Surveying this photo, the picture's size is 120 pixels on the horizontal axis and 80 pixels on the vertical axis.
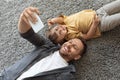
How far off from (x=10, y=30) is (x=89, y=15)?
48 cm

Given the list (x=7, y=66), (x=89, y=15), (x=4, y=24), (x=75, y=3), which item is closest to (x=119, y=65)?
(x=89, y=15)

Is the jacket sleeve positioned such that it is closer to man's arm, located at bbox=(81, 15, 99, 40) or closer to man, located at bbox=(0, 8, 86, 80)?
man, located at bbox=(0, 8, 86, 80)

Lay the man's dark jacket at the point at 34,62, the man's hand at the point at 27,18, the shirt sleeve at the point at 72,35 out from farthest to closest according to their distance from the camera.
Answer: the shirt sleeve at the point at 72,35, the man's dark jacket at the point at 34,62, the man's hand at the point at 27,18

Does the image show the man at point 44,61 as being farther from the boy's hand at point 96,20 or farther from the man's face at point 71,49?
the boy's hand at point 96,20

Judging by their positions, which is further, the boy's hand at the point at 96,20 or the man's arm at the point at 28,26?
the boy's hand at the point at 96,20

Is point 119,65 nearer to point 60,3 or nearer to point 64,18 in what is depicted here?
point 64,18

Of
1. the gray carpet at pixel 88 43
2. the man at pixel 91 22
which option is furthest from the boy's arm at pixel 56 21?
the gray carpet at pixel 88 43

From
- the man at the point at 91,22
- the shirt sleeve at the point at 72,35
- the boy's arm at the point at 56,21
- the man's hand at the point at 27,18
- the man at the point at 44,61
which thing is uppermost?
the man's hand at the point at 27,18

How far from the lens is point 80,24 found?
1428 millimetres

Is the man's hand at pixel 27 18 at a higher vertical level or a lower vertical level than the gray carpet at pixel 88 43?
higher

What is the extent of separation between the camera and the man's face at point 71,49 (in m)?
1.33

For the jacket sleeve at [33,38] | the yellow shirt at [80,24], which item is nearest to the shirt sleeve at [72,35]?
the yellow shirt at [80,24]

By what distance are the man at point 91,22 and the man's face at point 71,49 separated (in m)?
0.07

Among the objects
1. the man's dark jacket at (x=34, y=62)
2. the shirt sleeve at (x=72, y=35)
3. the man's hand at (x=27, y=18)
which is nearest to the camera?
the man's hand at (x=27, y=18)
